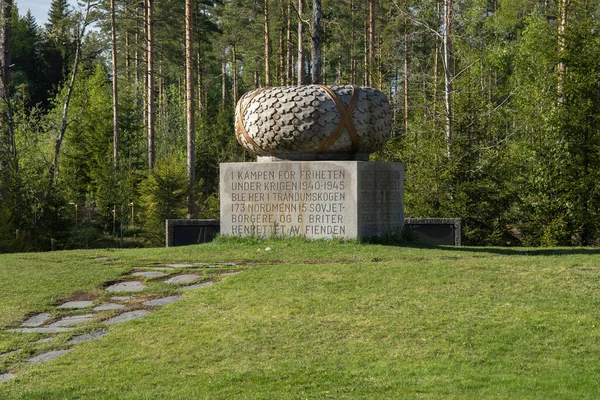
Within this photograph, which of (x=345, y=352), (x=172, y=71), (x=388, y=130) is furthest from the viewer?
(x=172, y=71)

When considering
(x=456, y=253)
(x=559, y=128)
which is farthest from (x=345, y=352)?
(x=559, y=128)

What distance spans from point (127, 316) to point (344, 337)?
236 cm

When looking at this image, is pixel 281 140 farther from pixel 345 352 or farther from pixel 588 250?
pixel 345 352

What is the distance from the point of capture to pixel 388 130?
13.5 metres

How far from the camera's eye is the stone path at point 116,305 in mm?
7291

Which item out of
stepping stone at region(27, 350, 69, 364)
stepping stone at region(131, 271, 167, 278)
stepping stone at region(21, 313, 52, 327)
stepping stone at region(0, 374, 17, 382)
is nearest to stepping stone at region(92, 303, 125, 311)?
stepping stone at region(21, 313, 52, 327)

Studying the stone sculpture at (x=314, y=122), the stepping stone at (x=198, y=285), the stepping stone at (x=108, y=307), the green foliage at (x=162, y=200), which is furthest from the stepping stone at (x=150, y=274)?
the green foliage at (x=162, y=200)

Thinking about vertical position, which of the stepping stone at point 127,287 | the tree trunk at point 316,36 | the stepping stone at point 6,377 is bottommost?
the stepping stone at point 6,377

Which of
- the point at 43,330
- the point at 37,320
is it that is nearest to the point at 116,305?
the point at 37,320

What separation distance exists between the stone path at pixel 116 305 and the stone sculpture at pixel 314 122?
2.70 m

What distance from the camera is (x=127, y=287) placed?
9586 millimetres

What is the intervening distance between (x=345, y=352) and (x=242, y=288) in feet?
8.15

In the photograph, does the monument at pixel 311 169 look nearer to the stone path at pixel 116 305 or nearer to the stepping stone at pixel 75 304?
the stone path at pixel 116 305

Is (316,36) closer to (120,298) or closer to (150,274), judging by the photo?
(150,274)
